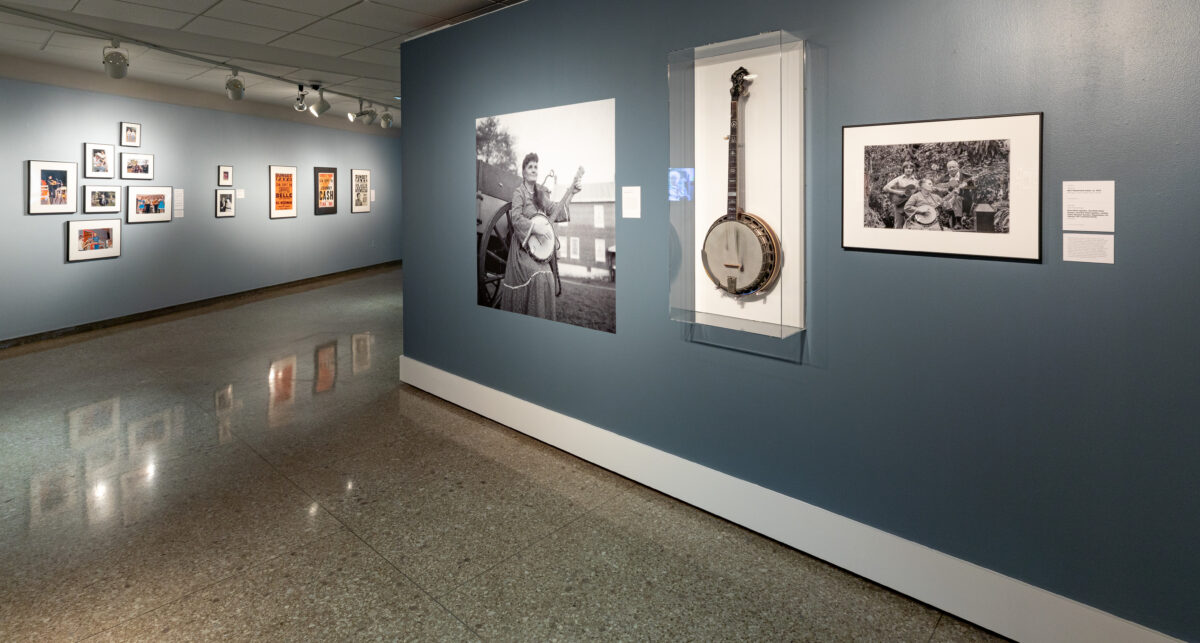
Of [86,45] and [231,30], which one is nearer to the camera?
[231,30]

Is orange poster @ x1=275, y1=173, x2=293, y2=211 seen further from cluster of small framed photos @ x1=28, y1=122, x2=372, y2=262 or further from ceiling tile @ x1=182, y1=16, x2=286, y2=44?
ceiling tile @ x1=182, y1=16, x2=286, y2=44

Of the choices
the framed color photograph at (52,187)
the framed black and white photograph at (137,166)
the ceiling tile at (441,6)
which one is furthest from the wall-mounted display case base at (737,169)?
the framed black and white photograph at (137,166)

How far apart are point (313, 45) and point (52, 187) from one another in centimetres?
380

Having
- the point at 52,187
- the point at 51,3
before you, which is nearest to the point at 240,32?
the point at 51,3

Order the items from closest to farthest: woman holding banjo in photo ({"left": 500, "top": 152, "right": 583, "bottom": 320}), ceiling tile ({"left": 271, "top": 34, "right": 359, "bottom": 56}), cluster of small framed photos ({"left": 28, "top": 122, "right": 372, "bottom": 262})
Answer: woman holding banjo in photo ({"left": 500, "top": 152, "right": 583, "bottom": 320})
ceiling tile ({"left": 271, "top": 34, "right": 359, "bottom": 56})
cluster of small framed photos ({"left": 28, "top": 122, "right": 372, "bottom": 262})

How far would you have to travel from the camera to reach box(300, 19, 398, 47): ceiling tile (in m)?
5.22

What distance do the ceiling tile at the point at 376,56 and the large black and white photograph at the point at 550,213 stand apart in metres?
2.38

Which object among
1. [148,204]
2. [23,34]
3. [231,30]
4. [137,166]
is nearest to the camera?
[231,30]

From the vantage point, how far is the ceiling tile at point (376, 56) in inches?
246

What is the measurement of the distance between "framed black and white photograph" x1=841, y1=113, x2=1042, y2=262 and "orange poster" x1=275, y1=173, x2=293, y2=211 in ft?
33.1

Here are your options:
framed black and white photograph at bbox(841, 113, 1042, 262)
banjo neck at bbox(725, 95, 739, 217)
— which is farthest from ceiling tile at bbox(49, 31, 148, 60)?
framed black and white photograph at bbox(841, 113, 1042, 262)

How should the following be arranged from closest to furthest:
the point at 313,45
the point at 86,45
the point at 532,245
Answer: the point at 532,245 → the point at 313,45 → the point at 86,45

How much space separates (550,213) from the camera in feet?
13.5

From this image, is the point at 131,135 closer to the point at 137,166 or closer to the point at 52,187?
the point at 137,166
